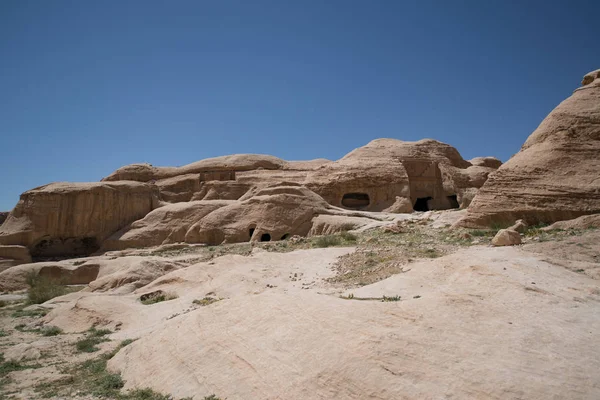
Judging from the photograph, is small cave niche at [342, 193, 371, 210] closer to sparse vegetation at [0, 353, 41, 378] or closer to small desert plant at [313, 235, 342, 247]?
small desert plant at [313, 235, 342, 247]

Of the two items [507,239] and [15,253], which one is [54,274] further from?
[507,239]

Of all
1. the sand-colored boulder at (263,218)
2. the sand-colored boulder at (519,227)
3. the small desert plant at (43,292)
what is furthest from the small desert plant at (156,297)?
the sand-colored boulder at (519,227)

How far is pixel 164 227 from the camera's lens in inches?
1080

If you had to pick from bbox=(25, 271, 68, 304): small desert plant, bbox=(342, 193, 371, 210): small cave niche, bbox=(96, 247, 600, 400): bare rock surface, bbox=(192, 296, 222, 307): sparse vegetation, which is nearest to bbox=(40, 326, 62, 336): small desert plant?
bbox=(192, 296, 222, 307): sparse vegetation

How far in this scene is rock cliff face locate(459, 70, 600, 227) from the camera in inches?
577

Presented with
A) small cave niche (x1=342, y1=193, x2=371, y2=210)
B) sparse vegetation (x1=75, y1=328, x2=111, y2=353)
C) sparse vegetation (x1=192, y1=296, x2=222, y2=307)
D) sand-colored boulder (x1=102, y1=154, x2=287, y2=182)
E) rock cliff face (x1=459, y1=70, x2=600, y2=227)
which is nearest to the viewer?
sparse vegetation (x1=75, y1=328, x2=111, y2=353)

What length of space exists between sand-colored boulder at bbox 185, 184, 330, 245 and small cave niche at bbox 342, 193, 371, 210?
7260mm

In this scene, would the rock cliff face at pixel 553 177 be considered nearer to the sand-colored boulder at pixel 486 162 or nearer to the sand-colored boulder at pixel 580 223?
the sand-colored boulder at pixel 580 223

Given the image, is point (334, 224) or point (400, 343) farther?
point (334, 224)

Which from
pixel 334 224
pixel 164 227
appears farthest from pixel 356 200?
pixel 164 227

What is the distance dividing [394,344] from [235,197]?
30.1 m

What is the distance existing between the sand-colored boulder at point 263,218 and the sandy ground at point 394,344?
46.7ft

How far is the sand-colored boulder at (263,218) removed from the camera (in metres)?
23.2

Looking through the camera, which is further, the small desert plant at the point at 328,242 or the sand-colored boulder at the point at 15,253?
the sand-colored boulder at the point at 15,253
